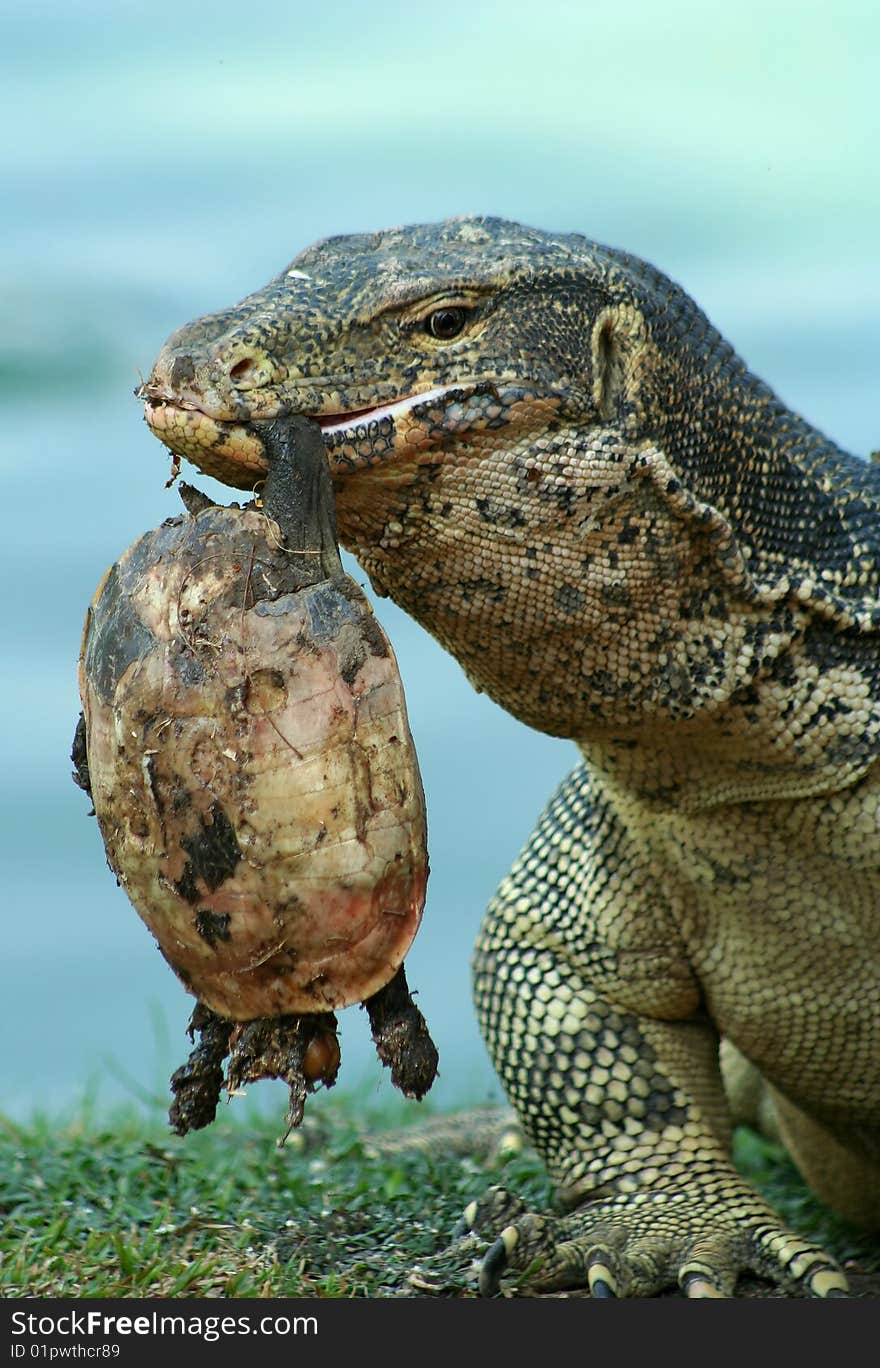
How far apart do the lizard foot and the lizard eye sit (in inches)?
101

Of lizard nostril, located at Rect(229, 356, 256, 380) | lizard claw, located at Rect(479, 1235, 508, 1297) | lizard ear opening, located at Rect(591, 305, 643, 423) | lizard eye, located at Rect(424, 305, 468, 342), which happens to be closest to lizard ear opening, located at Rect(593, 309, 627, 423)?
lizard ear opening, located at Rect(591, 305, 643, 423)

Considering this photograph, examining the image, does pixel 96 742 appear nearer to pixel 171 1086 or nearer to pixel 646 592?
pixel 171 1086

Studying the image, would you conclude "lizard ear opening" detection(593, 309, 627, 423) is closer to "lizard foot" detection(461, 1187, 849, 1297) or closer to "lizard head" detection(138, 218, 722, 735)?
"lizard head" detection(138, 218, 722, 735)

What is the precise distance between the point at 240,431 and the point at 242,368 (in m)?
0.15

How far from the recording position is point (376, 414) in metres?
4.35

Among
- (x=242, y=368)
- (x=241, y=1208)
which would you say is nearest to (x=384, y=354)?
(x=242, y=368)

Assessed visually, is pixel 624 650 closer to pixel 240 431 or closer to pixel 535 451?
pixel 535 451

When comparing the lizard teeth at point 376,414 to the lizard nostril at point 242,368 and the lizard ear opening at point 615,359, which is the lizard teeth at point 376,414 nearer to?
the lizard nostril at point 242,368

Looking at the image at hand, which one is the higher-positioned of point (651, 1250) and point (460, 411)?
point (460, 411)

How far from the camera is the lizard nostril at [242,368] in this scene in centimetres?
422

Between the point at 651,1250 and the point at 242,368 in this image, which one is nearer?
the point at 242,368

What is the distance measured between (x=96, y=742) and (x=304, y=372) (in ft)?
3.23

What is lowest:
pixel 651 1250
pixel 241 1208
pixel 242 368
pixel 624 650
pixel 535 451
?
pixel 651 1250

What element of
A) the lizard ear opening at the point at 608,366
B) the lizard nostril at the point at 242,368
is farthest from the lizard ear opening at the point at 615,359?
the lizard nostril at the point at 242,368
